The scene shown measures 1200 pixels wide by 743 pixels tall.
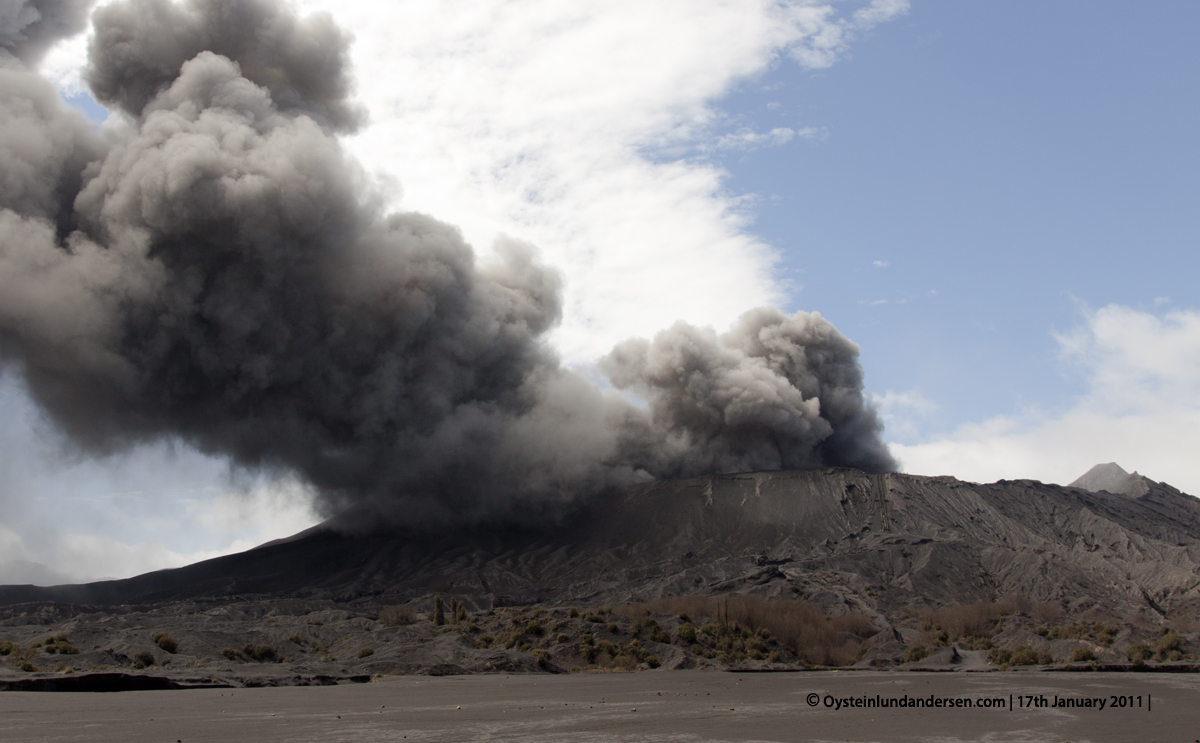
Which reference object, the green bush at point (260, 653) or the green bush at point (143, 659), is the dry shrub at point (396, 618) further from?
the green bush at point (143, 659)

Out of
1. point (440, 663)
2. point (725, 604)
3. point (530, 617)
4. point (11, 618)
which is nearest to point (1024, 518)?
point (725, 604)

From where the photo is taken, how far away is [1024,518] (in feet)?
399

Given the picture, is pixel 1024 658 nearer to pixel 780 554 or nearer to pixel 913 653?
pixel 913 653

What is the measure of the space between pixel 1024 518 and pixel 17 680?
11735 cm

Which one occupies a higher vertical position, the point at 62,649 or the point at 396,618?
the point at 396,618

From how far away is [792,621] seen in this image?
63000 mm

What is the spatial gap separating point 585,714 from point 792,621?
4313 centimetres

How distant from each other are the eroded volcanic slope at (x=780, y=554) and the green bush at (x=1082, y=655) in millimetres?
26994

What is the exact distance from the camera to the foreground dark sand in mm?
17656

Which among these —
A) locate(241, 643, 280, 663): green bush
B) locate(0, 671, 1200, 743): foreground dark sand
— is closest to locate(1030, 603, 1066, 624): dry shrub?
locate(0, 671, 1200, 743): foreground dark sand

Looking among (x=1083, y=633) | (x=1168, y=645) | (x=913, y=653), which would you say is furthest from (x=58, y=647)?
(x=1083, y=633)

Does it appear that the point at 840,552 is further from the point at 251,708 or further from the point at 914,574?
the point at 251,708

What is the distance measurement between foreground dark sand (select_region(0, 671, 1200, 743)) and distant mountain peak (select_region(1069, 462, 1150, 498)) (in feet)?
457

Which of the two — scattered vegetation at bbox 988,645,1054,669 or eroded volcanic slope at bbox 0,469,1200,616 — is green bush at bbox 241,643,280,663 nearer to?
scattered vegetation at bbox 988,645,1054,669
